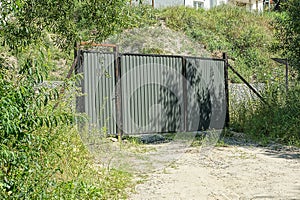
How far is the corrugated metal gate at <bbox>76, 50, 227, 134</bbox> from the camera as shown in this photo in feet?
26.0

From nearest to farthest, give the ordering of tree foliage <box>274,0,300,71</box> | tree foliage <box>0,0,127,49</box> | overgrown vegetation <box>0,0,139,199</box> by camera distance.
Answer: overgrown vegetation <box>0,0,139,199</box> < tree foliage <box>0,0,127,49</box> < tree foliage <box>274,0,300,71</box>

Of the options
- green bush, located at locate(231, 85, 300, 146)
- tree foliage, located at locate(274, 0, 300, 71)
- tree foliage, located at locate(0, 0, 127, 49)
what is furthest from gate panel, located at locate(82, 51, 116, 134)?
tree foliage, located at locate(274, 0, 300, 71)

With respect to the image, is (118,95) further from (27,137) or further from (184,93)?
(27,137)

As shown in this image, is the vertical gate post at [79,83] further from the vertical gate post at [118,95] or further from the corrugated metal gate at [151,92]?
the vertical gate post at [118,95]

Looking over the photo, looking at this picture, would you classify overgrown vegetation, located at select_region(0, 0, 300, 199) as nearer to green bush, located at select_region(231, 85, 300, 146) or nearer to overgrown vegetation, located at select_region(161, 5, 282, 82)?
green bush, located at select_region(231, 85, 300, 146)

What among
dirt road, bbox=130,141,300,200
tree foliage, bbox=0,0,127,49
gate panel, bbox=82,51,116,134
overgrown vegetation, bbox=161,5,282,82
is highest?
overgrown vegetation, bbox=161,5,282,82

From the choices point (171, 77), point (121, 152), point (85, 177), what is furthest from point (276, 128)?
point (85, 177)

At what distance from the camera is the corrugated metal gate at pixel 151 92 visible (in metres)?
7.91

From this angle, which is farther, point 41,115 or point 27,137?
point 41,115

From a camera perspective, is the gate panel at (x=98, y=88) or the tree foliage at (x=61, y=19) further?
the gate panel at (x=98, y=88)

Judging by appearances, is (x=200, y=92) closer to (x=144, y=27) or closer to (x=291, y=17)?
(x=291, y=17)

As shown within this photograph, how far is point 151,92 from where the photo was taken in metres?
8.92

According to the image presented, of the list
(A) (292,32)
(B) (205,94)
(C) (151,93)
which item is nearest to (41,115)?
(C) (151,93)

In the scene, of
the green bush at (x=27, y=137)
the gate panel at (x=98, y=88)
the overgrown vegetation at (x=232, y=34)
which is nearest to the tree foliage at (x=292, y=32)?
the gate panel at (x=98, y=88)
